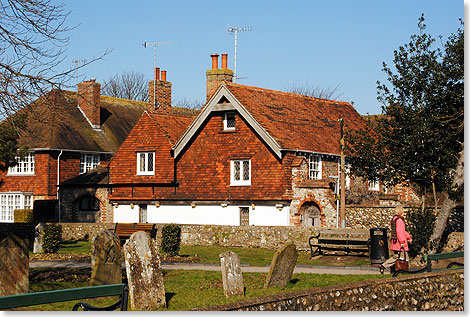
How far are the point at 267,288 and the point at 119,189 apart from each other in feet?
91.8

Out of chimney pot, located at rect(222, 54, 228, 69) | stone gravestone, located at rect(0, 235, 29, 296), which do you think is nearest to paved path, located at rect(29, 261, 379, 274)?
stone gravestone, located at rect(0, 235, 29, 296)

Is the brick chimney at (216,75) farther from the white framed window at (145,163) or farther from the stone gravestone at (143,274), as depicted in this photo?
the stone gravestone at (143,274)

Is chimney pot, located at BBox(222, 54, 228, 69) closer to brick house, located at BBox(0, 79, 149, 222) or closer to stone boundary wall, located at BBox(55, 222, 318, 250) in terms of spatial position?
brick house, located at BBox(0, 79, 149, 222)

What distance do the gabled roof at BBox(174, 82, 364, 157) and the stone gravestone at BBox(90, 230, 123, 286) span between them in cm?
2032

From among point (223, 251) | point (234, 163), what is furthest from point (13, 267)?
point (234, 163)

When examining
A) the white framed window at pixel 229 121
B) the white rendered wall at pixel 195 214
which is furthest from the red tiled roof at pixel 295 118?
the white rendered wall at pixel 195 214

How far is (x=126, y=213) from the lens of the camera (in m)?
43.3

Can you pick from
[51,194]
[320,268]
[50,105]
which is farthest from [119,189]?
[50,105]

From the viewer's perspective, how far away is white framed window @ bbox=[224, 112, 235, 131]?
130 feet

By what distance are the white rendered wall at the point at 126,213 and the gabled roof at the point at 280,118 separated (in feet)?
15.1

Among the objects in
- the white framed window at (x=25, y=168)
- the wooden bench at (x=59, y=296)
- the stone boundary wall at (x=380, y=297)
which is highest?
the white framed window at (x=25, y=168)

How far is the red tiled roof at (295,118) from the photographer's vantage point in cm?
3788

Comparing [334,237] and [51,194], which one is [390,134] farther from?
[51,194]

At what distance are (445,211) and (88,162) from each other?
101 ft
